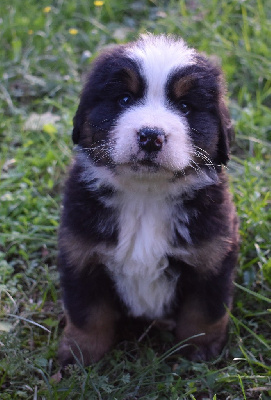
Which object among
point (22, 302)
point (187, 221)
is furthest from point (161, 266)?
point (22, 302)

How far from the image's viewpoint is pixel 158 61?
2.86 metres

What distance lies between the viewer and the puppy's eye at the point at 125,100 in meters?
2.92

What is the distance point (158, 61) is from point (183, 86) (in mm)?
166

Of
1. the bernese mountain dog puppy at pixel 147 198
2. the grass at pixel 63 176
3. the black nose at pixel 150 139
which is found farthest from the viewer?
the grass at pixel 63 176

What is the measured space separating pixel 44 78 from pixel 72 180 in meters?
2.55

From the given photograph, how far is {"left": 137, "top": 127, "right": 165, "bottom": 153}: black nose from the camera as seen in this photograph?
8.76 feet

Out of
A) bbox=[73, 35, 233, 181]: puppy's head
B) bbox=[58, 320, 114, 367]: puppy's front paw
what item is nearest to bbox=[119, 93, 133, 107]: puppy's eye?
bbox=[73, 35, 233, 181]: puppy's head

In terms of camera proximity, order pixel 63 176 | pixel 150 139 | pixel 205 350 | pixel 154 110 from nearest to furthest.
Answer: pixel 150 139 → pixel 154 110 → pixel 205 350 → pixel 63 176

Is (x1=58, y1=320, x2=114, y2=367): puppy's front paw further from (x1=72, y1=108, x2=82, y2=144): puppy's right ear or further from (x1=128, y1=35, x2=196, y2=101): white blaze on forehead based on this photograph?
(x1=128, y1=35, x2=196, y2=101): white blaze on forehead

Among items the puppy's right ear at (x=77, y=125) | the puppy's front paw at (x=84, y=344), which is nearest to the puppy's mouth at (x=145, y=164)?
the puppy's right ear at (x=77, y=125)

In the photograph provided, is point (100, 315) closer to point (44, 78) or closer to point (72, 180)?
point (72, 180)

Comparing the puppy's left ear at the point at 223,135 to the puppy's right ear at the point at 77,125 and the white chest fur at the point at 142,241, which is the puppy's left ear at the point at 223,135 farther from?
the puppy's right ear at the point at 77,125

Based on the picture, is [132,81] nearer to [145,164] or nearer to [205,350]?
[145,164]

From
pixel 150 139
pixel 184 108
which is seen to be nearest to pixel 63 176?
pixel 184 108
